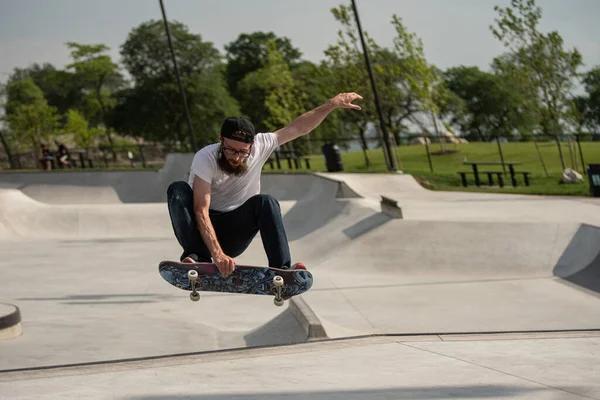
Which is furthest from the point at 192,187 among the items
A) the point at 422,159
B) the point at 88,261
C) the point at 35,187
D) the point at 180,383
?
the point at 422,159

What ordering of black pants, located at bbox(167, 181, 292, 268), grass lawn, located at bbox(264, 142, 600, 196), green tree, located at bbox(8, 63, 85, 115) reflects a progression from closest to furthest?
black pants, located at bbox(167, 181, 292, 268), grass lawn, located at bbox(264, 142, 600, 196), green tree, located at bbox(8, 63, 85, 115)

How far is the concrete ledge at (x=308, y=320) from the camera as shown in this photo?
882 cm

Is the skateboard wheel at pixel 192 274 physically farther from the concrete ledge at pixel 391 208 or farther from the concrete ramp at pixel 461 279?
the concrete ledge at pixel 391 208

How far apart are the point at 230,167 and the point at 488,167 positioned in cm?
2992

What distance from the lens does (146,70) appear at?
7888cm

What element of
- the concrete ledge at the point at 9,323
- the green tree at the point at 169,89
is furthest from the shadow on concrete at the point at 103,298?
the green tree at the point at 169,89

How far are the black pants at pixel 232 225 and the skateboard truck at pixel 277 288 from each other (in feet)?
0.60

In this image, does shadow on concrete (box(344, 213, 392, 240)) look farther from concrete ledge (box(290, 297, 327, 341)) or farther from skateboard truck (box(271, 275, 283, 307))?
skateboard truck (box(271, 275, 283, 307))

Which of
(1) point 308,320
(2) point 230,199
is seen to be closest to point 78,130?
(1) point 308,320

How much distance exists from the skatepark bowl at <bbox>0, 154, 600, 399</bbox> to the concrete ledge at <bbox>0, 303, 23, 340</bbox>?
0.08 ft

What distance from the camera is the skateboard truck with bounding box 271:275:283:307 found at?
20.8ft

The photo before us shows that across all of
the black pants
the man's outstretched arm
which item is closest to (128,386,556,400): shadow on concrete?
the black pants

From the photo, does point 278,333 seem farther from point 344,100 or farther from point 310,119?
point 344,100

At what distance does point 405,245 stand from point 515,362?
894 cm
